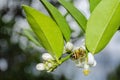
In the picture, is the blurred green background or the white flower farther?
the blurred green background

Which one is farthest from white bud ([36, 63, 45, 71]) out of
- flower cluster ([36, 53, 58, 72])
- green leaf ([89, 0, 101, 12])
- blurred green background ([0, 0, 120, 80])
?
blurred green background ([0, 0, 120, 80])

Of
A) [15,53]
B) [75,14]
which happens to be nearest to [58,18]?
[75,14]

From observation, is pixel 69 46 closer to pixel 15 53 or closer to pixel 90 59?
pixel 90 59

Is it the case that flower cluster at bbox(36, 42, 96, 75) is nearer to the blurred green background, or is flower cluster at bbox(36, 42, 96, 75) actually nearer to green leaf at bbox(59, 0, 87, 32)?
green leaf at bbox(59, 0, 87, 32)

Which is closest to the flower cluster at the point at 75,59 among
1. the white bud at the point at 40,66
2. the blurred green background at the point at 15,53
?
the white bud at the point at 40,66

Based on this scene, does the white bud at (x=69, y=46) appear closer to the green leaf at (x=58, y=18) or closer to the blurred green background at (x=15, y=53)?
the green leaf at (x=58, y=18)

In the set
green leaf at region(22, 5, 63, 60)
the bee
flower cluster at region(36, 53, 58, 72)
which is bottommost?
flower cluster at region(36, 53, 58, 72)
